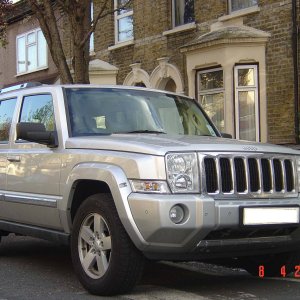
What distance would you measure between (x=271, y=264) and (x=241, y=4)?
373 inches

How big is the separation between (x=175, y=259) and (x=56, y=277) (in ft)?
5.64

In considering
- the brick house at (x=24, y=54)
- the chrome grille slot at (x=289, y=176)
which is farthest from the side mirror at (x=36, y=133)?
the brick house at (x=24, y=54)

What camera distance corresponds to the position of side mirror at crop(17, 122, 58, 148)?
5.55m

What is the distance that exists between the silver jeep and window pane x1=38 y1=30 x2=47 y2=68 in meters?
16.6

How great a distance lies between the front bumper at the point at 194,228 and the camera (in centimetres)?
459

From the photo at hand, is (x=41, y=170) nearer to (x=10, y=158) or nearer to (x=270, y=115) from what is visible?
(x=10, y=158)

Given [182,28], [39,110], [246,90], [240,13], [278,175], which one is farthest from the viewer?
[182,28]

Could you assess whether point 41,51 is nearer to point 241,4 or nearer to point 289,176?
point 241,4

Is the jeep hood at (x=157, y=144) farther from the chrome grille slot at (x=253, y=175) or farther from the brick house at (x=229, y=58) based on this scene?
the brick house at (x=229, y=58)

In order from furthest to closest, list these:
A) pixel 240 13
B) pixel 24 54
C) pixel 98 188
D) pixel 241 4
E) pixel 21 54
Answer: pixel 21 54 < pixel 24 54 < pixel 241 4 < pixel 240 13 < pixel 98 188

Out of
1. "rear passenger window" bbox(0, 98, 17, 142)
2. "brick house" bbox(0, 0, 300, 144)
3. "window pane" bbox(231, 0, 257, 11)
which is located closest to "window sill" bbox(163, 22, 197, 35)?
"brick house" bbox(0, 0, 300, 144)

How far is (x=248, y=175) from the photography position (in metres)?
4.90

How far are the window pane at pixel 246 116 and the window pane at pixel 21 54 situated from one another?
1237 centimetres

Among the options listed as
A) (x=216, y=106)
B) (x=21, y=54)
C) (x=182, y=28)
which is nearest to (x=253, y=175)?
(x=216, y=106)
